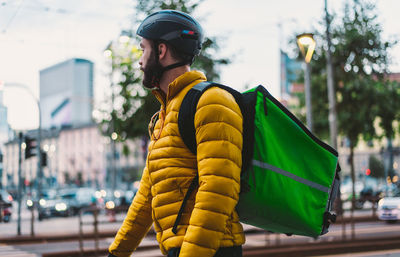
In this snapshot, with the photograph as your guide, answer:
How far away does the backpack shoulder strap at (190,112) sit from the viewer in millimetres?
2105

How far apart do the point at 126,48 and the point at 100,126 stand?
198 inches

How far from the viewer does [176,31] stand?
2.33 meters

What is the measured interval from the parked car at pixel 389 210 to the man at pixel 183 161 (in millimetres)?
19502

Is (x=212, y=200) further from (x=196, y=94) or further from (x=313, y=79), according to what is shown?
(x=313, y=79)

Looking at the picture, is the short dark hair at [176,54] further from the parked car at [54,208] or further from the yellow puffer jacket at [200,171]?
the parked car at [54,208]

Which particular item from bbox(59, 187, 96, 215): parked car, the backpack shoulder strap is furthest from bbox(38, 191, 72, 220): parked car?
the backpack shoulder strap

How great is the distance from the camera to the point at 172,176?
2146mm

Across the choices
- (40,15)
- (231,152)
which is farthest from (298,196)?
(40,15)

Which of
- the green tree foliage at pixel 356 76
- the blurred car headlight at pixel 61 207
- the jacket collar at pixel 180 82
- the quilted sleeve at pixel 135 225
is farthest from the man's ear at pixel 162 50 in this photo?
the blurred car headlight at pixel 61 207

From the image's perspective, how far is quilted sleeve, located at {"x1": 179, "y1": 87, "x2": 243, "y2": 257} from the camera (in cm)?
194

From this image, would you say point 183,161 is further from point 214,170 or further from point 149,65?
point 149,65

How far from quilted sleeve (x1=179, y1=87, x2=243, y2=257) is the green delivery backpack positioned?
8cm

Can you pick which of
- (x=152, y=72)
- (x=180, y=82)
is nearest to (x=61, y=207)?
(x=152, y=72)

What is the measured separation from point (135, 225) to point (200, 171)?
69 cm
